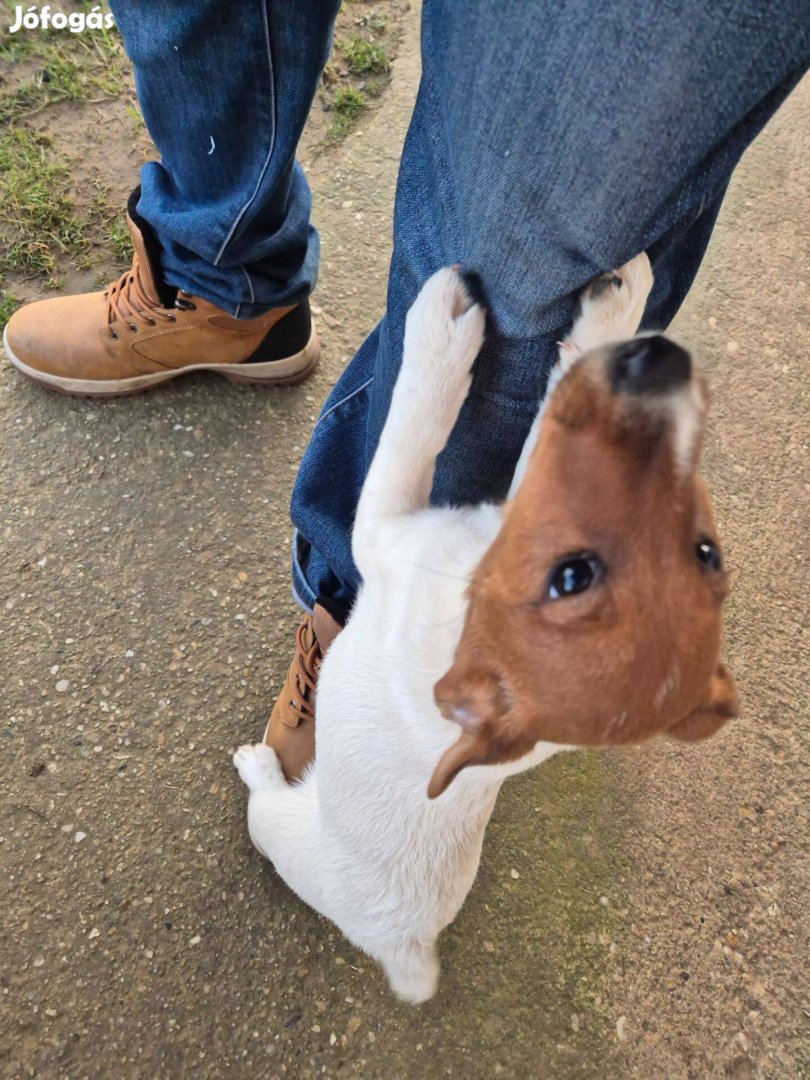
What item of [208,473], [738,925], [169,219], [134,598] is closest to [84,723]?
[134,598]

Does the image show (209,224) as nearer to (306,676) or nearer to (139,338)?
(139,338)

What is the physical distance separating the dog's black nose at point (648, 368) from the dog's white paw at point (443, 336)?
0.33 m

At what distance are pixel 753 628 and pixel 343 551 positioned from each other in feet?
5.66

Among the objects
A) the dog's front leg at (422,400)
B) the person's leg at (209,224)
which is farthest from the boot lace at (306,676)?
the person's leg at (209,224)

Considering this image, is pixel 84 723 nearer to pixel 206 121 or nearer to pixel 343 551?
pixel 343 551

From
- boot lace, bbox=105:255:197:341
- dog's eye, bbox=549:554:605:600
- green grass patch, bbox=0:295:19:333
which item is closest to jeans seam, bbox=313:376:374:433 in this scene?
boot lace, bbox=105:255:197:341

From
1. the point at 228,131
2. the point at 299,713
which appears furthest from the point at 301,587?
the point at 228,131

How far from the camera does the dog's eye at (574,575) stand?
4.75 ft

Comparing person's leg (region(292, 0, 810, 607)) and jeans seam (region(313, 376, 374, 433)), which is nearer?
person's leg (region(292, 0, 810, 607))

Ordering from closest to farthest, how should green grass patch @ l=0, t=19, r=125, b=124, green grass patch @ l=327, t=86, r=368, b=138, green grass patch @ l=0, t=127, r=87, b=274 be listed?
green grass patch @ l=0, t=127, r=87, b=274 → green grass patch @ l=0, t=19, r=125, b=124 → green grass patch @ l=327, t=86, r=368, b=138

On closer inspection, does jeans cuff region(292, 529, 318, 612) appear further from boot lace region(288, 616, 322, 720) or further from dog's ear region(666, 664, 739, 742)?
dog's ear region(666, 664, 739, 742)

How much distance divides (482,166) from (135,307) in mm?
2010

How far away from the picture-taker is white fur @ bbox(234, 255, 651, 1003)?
167cm

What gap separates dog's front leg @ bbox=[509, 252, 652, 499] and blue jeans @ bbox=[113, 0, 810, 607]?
0.12 ft
